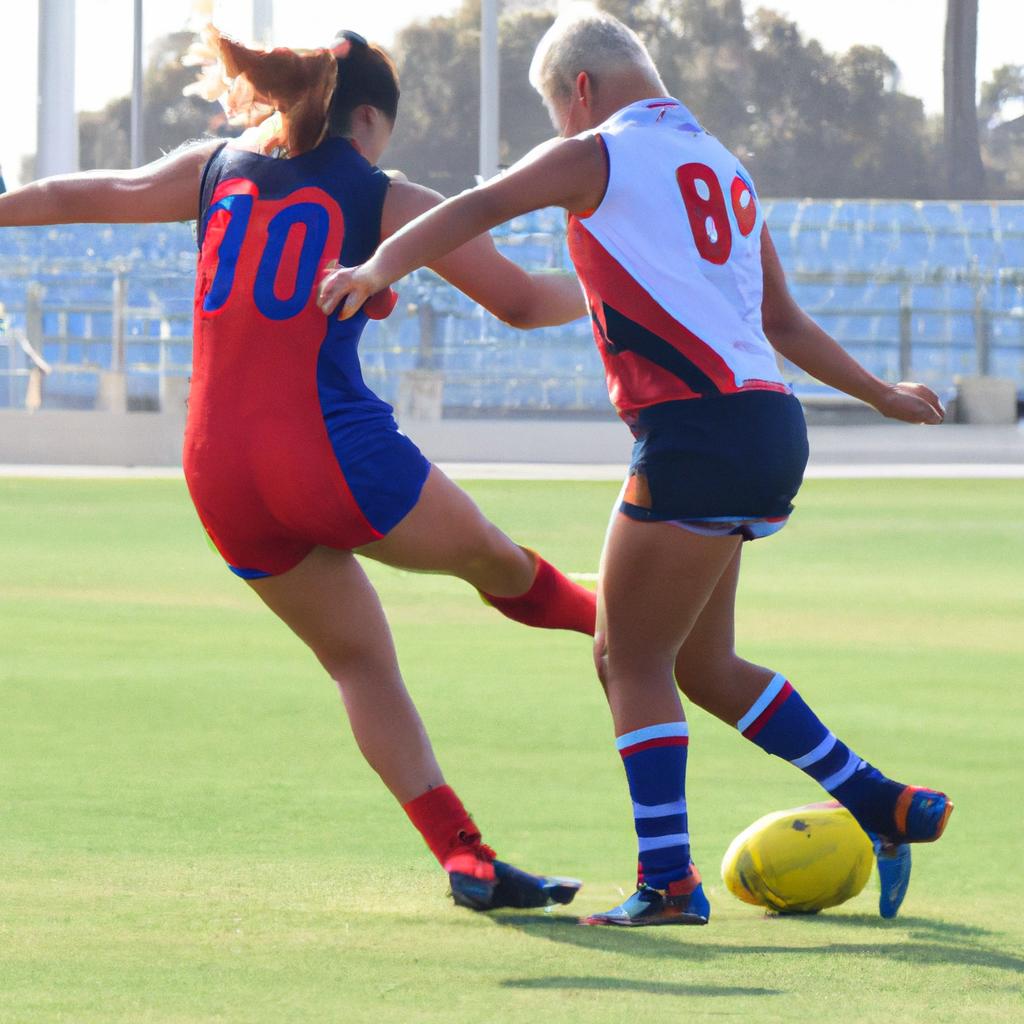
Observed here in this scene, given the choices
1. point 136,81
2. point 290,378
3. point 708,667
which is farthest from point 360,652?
point 136,81

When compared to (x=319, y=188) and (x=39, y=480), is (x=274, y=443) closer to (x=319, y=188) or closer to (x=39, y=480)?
(x=319, y=188)

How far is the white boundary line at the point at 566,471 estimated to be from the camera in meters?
21.7

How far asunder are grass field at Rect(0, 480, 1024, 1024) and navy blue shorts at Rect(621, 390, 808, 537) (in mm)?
846

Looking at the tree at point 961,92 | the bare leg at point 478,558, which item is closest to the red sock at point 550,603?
the bare leg at point 478,558

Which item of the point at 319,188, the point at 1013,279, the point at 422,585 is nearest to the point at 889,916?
the point at 319,188

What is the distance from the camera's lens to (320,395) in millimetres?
4434

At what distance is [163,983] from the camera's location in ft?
12.6

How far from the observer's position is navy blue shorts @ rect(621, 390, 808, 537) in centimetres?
427

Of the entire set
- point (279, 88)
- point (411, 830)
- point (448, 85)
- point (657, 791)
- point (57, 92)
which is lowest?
point (411, 830)

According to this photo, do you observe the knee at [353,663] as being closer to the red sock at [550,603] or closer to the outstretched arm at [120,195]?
the red sock at [550,603]

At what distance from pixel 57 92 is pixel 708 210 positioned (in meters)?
37.5

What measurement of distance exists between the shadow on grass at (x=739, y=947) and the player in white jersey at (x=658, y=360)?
0.07 m

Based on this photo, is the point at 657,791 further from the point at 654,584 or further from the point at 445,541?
the point at 445,541

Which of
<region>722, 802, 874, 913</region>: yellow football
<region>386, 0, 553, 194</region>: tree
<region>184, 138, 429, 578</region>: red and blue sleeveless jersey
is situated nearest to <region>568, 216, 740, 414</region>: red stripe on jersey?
<region>184, 138, 429, 578</region>: red and blue sleeveless jersey
